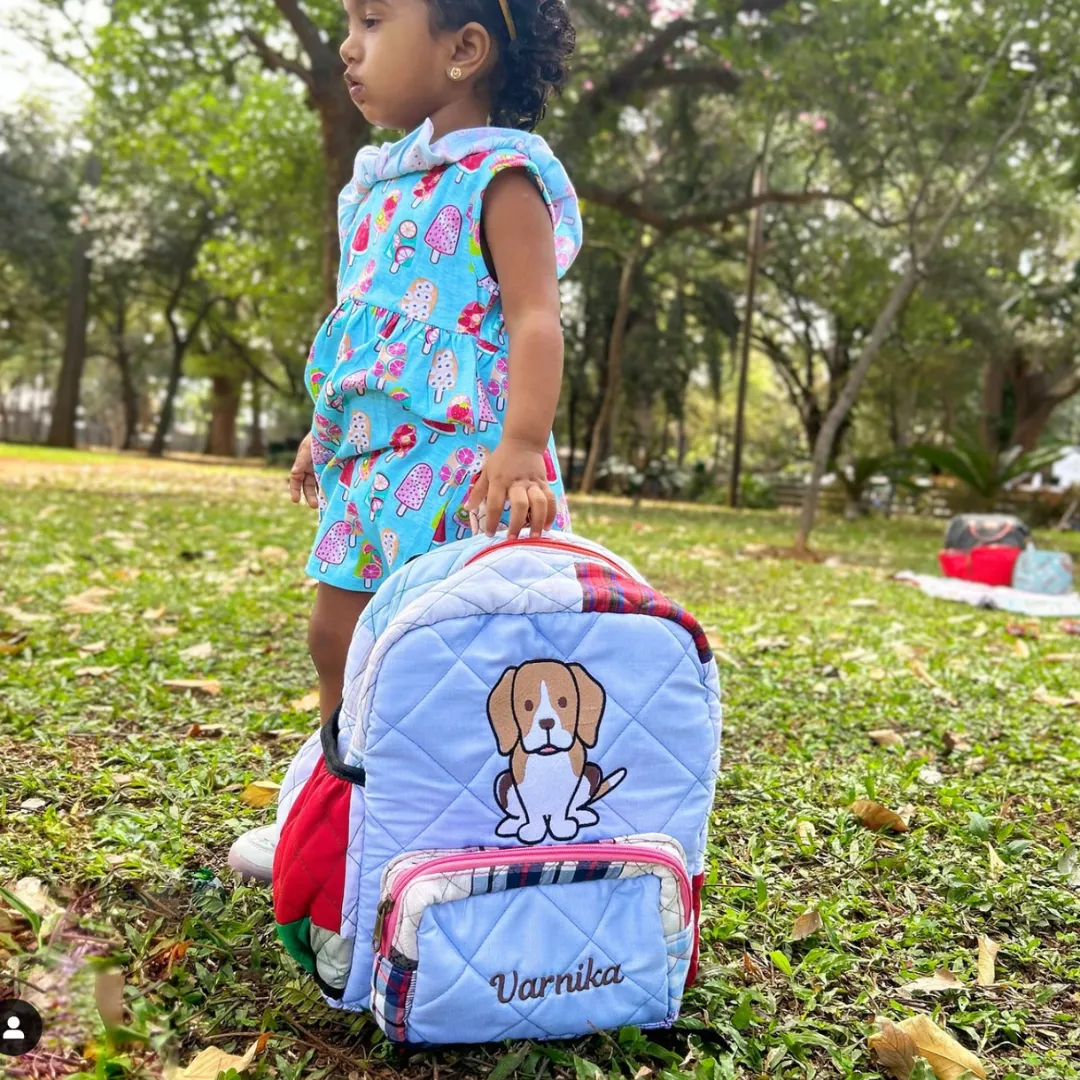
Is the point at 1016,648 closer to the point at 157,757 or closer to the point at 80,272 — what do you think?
the point at 157,757

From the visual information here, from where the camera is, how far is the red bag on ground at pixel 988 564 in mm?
6824

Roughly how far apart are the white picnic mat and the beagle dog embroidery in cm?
527

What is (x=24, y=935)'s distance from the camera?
1.53 m

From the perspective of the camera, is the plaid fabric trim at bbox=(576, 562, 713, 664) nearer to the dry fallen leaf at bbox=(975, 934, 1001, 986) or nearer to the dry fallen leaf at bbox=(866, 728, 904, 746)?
the dry fallen leaf at bbox=(975, 934, 1001, 986)

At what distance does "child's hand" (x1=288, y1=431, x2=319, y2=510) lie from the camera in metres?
2.06

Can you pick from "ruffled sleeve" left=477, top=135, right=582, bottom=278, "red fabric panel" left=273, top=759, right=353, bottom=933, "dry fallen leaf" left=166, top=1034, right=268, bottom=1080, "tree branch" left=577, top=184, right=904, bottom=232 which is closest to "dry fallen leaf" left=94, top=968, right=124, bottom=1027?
"dry fallen leaf" left=166, top=1034, right=268, bottom=1080

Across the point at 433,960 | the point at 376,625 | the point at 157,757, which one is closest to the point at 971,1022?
the point at 433,960

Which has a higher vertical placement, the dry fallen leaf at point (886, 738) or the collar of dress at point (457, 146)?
the collar of dress at point (457, 146)

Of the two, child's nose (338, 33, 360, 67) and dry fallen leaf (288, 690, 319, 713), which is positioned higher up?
child's nose (338, 33, 360, 67)

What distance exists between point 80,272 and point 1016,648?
77.1 feet

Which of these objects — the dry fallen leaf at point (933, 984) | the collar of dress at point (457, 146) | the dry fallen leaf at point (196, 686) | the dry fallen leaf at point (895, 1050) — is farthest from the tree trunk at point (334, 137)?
the dry fallen leaf at point (895, 1050)

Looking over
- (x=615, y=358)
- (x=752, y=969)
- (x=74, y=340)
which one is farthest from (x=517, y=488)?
(x=74, y=340)

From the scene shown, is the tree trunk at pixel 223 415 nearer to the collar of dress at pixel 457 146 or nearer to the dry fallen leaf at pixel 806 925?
the collar of dress at pixel 457 146

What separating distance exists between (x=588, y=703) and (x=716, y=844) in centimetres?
90
